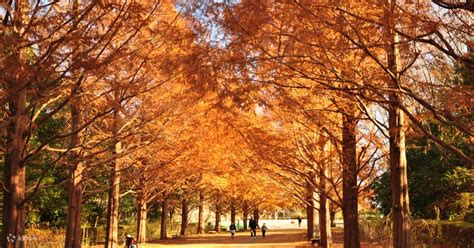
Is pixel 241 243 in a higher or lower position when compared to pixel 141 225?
lower

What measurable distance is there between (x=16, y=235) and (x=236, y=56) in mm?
4027

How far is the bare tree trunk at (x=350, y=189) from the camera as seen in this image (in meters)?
10.8

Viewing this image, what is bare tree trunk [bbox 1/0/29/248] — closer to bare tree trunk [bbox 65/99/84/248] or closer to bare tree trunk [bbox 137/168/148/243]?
bare tree trunk [bbox 65/99/84/248]

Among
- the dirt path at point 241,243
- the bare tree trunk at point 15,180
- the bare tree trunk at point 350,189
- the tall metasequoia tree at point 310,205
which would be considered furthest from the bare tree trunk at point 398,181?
the dirt path at point 241,243

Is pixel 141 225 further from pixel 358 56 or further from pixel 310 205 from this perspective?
pixel 358 56

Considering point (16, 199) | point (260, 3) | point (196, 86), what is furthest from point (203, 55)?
point (16, 199)

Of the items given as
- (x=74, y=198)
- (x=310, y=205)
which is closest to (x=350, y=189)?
(x=74, y=198)

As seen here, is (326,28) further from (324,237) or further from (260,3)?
(324,237)

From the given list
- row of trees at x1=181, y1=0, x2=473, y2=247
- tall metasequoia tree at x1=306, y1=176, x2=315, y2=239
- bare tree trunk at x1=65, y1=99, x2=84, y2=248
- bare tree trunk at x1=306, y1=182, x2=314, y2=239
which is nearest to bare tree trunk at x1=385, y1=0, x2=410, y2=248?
row of trees at x1=181, y1=0, x2=473, y2=247

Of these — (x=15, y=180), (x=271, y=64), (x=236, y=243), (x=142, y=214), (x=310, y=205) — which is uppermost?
(x=271, y=64)

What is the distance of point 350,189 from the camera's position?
11.2 m

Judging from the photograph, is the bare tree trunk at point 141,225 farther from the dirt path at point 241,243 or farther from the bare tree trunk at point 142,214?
the dirt path at point 241,243

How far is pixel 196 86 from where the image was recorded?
6828 millimetres

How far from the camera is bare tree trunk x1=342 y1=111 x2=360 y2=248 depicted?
1082cm
